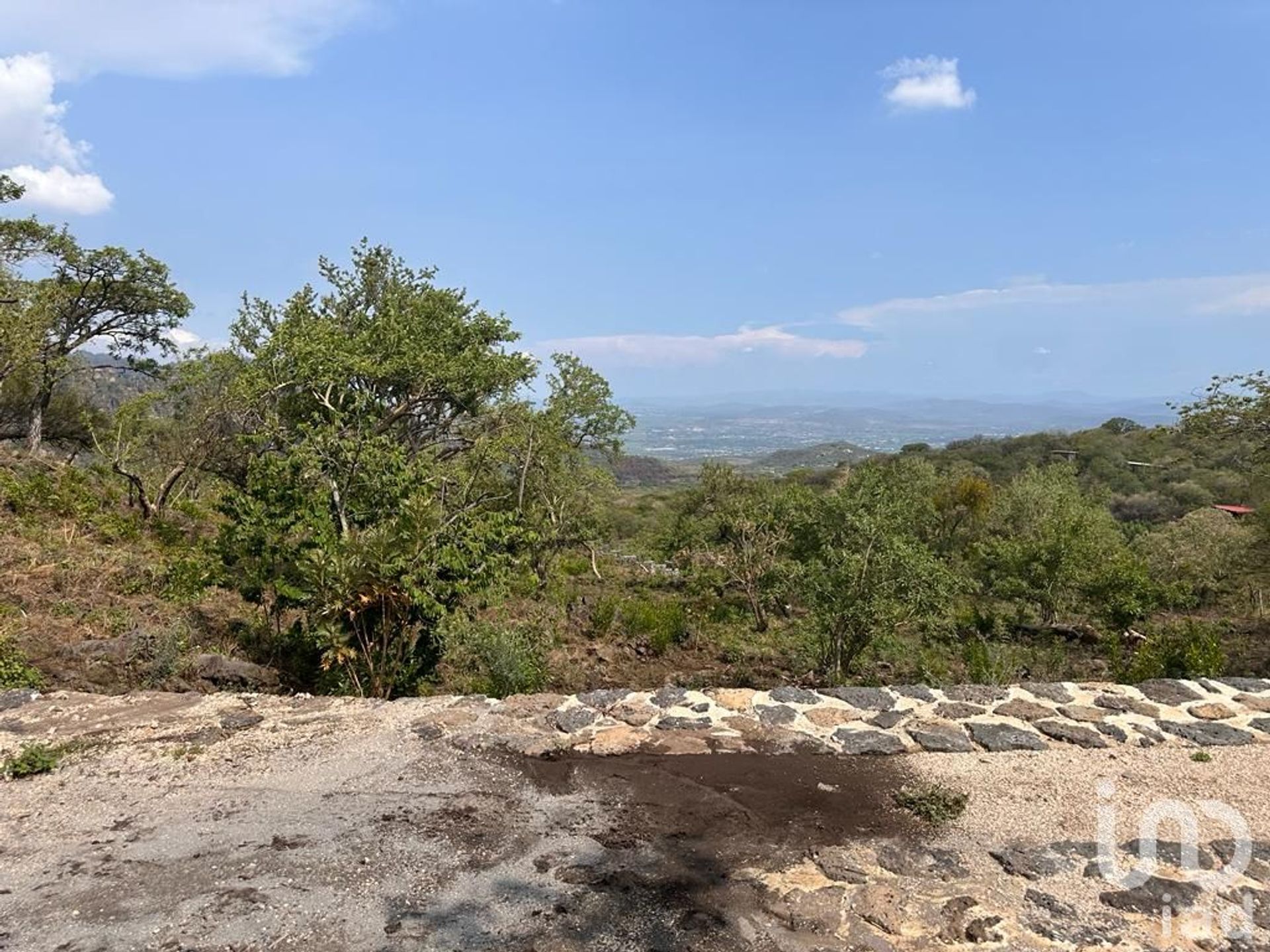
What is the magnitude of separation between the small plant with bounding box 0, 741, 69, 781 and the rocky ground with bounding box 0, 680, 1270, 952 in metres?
0.09

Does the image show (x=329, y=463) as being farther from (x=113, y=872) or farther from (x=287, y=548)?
(x=113, y=872)

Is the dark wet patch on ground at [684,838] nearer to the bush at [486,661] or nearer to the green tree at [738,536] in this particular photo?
the bush at [486,661]

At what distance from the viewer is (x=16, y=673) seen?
20.6 feet

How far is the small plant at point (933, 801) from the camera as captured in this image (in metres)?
4.17

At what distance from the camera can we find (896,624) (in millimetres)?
10453

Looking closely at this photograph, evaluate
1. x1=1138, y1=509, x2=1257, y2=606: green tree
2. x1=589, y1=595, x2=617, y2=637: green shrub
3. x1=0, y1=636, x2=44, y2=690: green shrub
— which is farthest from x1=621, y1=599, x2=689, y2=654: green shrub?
x1=1138, y1=509, x2=1257, y2=606: green tree

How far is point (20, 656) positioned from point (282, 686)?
7.33ft

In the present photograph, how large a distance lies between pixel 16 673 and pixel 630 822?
5822mm

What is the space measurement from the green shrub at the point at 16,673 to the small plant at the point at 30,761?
1867 mm

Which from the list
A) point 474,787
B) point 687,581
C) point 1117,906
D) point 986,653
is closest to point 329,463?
point 474,787

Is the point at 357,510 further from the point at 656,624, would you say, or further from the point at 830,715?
the point at 656,624

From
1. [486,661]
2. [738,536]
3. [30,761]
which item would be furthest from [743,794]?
[738,536]

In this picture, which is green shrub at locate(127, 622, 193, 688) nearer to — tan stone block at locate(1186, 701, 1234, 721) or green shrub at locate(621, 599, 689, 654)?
green shrub at locate(621, 599, 689, 654)

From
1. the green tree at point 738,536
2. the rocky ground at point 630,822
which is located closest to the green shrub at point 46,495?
the rocky ground at point 630,822
